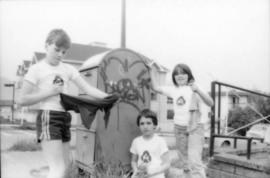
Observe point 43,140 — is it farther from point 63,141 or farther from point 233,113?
point 233,113

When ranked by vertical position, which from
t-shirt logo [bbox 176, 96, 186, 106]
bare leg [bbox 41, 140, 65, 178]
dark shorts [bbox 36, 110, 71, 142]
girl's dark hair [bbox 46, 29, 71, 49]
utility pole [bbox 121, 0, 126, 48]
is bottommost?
bare leg [bbox 41, 140, 65, 178]

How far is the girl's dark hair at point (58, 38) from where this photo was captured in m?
2.20

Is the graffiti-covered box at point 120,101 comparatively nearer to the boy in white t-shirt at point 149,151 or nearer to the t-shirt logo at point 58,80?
the boy in white t-shirt at point 149,151

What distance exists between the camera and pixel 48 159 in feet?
7.14

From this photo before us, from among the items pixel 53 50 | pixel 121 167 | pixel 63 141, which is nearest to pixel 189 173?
pixel 121 167

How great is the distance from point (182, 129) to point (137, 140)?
1.68 ft

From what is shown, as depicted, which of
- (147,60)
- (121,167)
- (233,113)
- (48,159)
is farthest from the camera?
(233,113)

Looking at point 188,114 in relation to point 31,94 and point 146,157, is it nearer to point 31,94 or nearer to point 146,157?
point 146,157

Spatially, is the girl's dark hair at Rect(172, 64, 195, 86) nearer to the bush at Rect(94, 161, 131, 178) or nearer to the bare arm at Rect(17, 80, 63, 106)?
the bush at Rect(94, 161, 131, 178)

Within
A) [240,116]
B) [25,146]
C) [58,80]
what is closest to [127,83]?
[58,80]

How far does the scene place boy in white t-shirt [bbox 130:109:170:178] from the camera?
10.4 feet

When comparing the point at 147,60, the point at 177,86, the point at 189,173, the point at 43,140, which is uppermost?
the point at 147,60

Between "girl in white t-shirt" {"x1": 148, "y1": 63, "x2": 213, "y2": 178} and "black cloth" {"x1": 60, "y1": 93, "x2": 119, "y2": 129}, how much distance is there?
3.01 feet

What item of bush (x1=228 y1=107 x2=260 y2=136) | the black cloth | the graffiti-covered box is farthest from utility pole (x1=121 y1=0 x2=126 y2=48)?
bush (x1=228 y1=107 x2=260 y2=136)
